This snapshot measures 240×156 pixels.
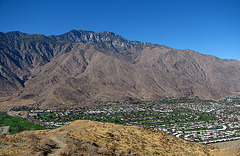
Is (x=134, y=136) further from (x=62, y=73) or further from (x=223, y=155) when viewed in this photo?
(x=62, y=73)

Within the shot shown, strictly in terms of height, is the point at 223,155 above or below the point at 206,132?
above

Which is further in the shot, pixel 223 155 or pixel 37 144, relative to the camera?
pixel 223 155

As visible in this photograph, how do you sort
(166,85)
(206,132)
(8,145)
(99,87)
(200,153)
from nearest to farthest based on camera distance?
(8,145) < (200,153) < (206,132) < (99,87) < (166,85)

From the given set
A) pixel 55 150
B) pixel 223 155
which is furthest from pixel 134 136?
pixel 55 150

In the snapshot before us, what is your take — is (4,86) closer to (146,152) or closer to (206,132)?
(206,132)

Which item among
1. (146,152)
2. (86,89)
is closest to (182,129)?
(146,152)

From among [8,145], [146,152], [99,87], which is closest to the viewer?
[8,145]

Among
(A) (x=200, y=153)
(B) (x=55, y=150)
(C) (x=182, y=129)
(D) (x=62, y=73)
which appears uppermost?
(D) (x=62, y=73)
